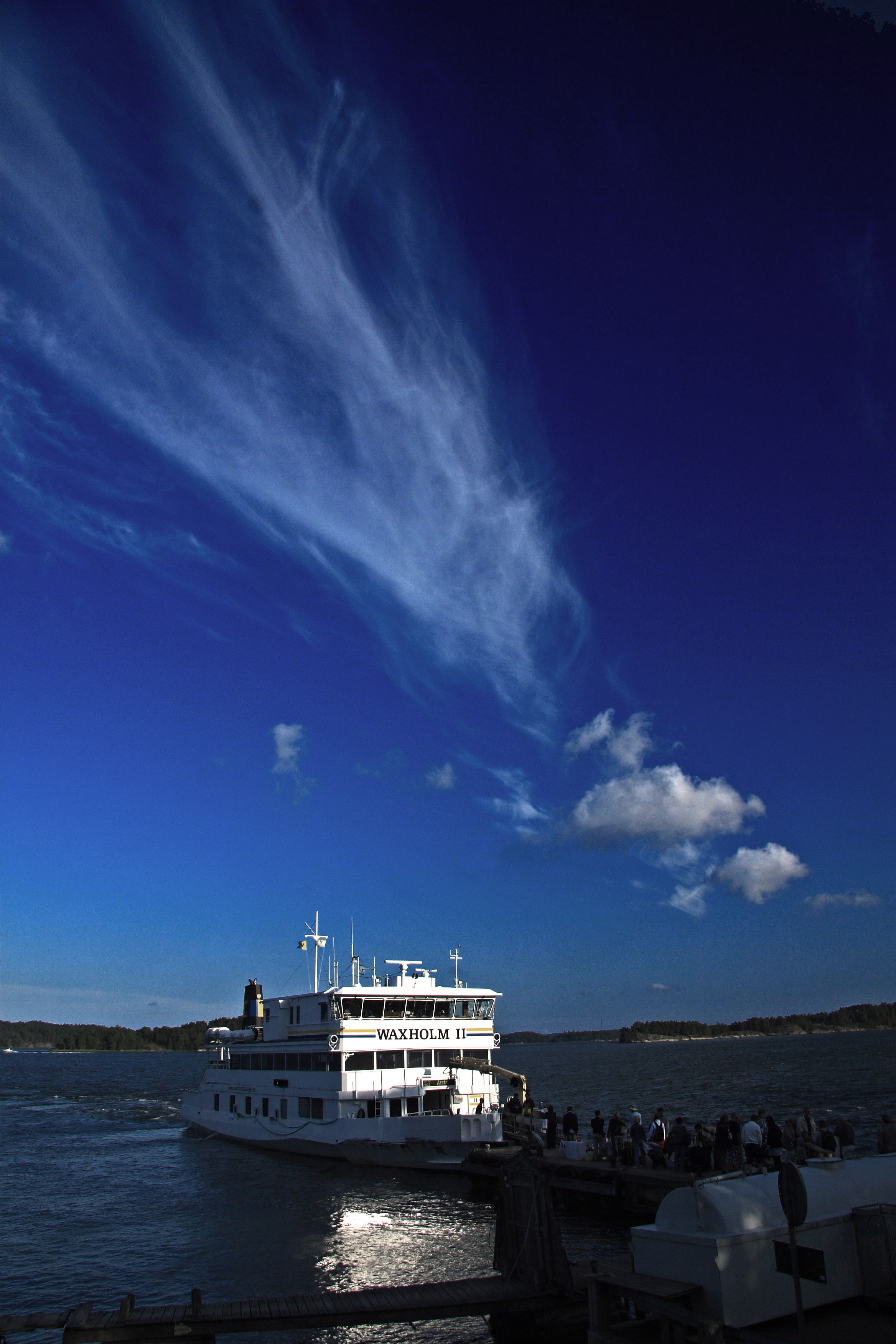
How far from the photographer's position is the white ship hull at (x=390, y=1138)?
34.1 meters

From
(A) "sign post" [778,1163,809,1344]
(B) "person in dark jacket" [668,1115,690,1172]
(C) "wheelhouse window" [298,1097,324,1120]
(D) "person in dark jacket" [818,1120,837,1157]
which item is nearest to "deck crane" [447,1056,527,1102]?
(C) "wheelhouse window" [298,1097,324,1120]

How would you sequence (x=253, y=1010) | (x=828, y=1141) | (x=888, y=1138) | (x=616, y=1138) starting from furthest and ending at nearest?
(x=253, y=1010), (x=616, y=1138), (x=828, y=1141), (x=888, y=1138)

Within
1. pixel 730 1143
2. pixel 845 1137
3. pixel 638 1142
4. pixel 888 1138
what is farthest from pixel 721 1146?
pixel 638 1142

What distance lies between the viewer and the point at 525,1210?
16.2 m

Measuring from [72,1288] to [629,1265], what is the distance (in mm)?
16646

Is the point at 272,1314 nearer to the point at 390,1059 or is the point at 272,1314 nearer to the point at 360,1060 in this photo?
the point at 360,1060

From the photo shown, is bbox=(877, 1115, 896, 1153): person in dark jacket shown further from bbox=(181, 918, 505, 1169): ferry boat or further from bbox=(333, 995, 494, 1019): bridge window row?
bbox=(333, 995, 494, 1019): bridge window row

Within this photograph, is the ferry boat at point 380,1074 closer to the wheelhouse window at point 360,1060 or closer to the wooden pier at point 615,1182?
the wheelhouse window at point 360,1060

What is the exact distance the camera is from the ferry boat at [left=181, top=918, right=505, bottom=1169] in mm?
35500

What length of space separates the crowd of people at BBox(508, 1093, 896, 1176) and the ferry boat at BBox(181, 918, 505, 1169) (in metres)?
7.24

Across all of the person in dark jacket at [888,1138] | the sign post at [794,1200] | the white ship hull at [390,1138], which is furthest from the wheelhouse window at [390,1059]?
the sign post at [794,1200]

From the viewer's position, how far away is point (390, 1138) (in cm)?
3584

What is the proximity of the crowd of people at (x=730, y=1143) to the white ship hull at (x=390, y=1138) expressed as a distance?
16.2 feet

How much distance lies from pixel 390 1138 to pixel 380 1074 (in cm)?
271
